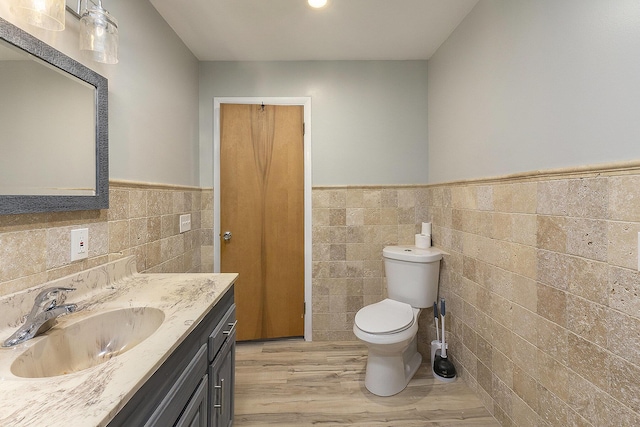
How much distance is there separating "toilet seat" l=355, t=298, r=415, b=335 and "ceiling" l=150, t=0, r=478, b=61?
78.6 inches

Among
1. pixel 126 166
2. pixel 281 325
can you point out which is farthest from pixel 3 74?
pixel 281 325

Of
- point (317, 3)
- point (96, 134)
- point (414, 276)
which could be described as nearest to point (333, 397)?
point (414, 276)

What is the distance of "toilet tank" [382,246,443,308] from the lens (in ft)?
6.88

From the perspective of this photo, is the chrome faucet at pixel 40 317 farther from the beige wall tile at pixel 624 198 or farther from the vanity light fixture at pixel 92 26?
the beige wall tile at pixel 624 198

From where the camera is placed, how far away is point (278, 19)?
1900 mm

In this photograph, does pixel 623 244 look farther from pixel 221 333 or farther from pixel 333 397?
pixel 333 397

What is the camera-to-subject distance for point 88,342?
1019 mm

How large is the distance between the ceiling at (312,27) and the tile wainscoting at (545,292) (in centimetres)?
114

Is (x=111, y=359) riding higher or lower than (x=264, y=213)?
lower

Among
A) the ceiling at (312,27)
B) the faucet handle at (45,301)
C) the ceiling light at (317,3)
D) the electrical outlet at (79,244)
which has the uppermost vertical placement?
the ceiling at (312,27)

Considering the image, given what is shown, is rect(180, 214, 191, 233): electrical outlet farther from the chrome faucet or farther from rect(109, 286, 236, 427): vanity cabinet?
the chrome faucet

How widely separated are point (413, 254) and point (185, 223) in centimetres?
174

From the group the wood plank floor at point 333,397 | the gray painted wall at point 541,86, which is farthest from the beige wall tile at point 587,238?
the wood plank floor at point 333,397

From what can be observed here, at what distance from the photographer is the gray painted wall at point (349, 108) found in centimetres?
246
